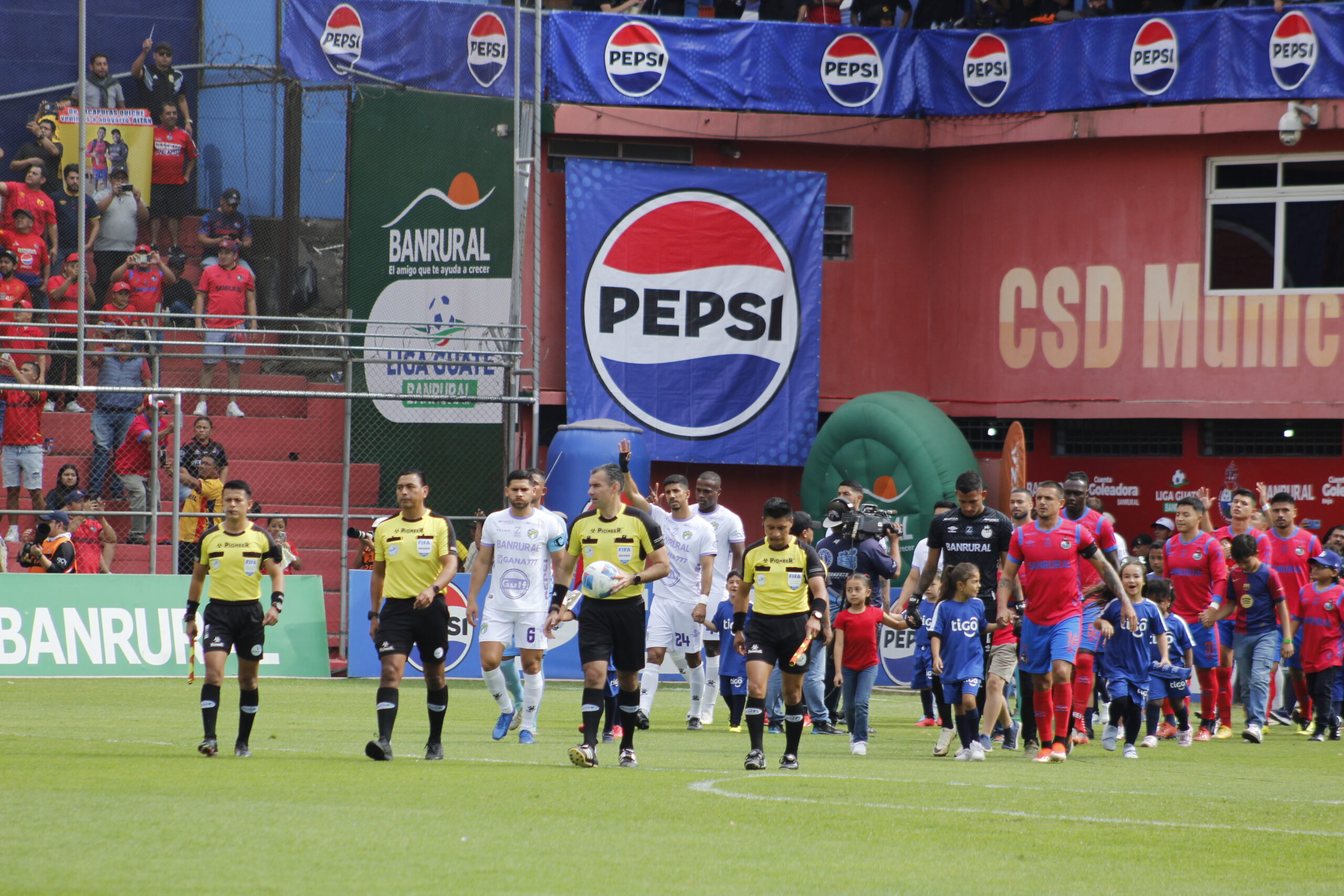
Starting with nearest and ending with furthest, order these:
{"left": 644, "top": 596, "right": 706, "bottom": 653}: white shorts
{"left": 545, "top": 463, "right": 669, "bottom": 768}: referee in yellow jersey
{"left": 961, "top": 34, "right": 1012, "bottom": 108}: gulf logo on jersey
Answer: {"left": 545, "top": 463, "right": 669, "bottom": 768}: referee in yellow jersey < {"left": 644, "top": 596, "right": 706, "bottom": 653}: white shorts < {"left": 961, "top": 34, "right": 1012, "bottom": 108}: gulf logo on jersey

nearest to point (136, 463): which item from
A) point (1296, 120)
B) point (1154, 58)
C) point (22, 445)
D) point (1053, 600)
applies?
point (22, 445)

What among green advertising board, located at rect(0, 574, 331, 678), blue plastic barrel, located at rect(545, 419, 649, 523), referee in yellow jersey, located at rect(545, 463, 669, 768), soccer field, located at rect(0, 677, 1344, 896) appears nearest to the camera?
soccer field, located at rect(0, 677, 1344, 896)

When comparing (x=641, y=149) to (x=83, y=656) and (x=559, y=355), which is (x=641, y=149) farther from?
(x=83, y=656)

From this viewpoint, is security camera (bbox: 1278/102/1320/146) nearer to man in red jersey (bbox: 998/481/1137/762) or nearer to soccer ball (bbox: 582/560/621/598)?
man in red jersey (bbox: 998/481/1137/762)

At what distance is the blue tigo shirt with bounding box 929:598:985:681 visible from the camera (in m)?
13.2

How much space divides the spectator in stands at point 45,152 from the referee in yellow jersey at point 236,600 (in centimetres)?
1249

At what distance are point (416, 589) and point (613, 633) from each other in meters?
1.48

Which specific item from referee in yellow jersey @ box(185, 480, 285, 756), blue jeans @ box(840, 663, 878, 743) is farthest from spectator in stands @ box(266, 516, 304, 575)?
blue jeans @ box(840, 663, 878, 743)

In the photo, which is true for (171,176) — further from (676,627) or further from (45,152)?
(676,627)

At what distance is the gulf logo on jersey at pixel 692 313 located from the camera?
84.0 ft

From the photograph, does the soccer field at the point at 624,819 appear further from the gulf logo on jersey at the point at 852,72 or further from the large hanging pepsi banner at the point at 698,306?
the gulf logo on jersey at the point at 852,72

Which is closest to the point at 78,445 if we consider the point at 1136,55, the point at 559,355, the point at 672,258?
the point at 559,355

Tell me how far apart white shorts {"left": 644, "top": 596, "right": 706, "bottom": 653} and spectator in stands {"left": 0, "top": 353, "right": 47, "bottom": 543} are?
9.44 metres

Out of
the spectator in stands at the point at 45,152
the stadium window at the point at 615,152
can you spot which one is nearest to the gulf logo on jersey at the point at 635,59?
the stadium window at the point at 615,152
